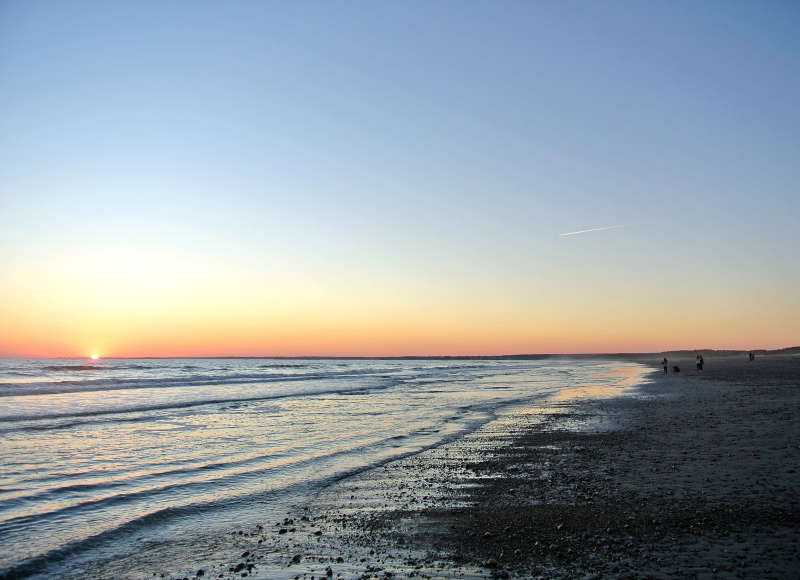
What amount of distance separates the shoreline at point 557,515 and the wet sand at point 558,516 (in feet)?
0.09

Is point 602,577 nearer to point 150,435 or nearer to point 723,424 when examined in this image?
point 723,424

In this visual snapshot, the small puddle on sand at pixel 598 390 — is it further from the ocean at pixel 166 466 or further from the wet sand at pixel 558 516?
the wet sand at pixel 558 516

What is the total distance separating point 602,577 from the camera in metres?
5.92

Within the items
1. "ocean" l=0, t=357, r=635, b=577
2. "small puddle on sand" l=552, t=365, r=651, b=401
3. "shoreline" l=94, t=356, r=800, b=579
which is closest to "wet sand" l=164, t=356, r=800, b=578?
"shoreline" l=94, t=356, r=800, b=579

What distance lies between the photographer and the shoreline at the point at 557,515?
646 centimetres

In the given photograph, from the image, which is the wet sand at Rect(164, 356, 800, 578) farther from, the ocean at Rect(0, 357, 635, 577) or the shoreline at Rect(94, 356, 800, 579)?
the ocean at Rect(0, 357, 635, 577)

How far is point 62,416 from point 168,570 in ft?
71.8

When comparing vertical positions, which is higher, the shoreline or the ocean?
the shoreline

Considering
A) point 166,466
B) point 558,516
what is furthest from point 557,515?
point 166,466

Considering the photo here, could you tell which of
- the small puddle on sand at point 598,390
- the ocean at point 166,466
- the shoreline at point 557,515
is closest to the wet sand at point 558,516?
the shoreline at point 557,515

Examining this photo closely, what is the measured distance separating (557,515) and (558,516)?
64 millimetres

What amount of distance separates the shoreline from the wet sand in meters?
0.03

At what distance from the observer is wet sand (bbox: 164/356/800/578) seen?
21.2ft

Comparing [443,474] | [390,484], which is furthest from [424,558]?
[443,474]
